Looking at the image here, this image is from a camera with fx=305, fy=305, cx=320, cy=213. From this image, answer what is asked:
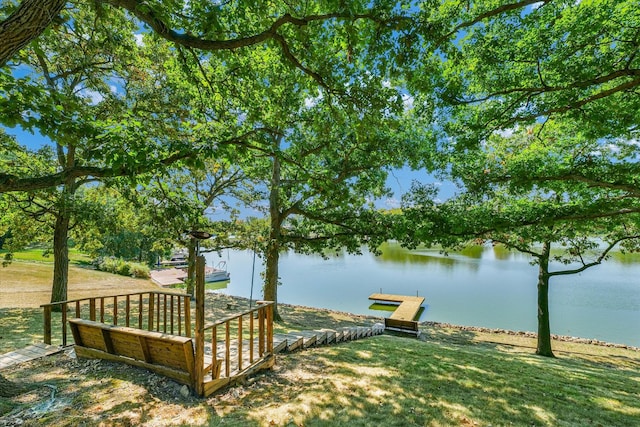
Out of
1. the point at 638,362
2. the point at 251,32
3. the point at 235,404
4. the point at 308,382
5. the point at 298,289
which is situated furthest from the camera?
the point at 298,289

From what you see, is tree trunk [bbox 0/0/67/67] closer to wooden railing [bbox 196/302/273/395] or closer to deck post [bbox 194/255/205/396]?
deck post [bbox 194/255/205/396]

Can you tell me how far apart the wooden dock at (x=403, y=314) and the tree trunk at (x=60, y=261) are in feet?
32.7

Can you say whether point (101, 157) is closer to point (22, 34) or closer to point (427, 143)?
point (22, 34)

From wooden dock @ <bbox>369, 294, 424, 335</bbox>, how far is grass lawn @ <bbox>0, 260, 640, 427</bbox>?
16.8 feet

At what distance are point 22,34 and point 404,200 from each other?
7.73m

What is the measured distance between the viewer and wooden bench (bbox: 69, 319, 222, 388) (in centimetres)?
355

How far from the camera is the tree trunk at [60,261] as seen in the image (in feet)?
27.1

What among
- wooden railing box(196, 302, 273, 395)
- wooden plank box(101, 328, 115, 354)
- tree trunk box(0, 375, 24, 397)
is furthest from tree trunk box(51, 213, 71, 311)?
wooden railing box(196, 302, 273, 395)

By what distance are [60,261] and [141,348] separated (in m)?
6.65

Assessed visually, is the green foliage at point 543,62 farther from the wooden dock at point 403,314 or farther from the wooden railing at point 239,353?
the wooden dock at point 403,314

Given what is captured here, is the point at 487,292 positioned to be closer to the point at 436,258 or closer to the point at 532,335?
the point at 532,335

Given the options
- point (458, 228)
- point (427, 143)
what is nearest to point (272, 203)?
point (427, 143)

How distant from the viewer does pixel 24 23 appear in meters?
2.36

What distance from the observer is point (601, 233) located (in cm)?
788
